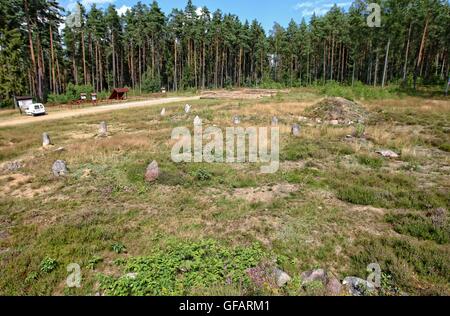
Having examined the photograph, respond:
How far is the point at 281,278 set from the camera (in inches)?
185

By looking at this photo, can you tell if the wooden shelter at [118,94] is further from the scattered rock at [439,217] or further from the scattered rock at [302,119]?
the scattered rock at [439,217]

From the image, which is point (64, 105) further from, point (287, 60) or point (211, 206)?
point (287, 60)

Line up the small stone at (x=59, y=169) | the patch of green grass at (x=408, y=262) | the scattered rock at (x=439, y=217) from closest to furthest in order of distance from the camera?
1. the patch of green grass at (x=408, y=262)
2. the scattered rock at (x=439, y=217)
3. the small stone at (x=59, y=169)

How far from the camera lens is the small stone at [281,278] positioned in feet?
15.2

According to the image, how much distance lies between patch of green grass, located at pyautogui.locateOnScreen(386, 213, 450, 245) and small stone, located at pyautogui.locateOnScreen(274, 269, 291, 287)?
3.32 metres

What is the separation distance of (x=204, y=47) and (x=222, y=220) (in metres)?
60.7

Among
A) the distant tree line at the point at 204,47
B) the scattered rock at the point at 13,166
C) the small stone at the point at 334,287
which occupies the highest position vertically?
the distant tree line at the point at 204,47

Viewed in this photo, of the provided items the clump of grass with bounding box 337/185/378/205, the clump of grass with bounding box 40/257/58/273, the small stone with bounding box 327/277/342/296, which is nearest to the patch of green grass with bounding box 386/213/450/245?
the clump of grass with bounding box 337/185/378/205

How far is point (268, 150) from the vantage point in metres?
Answer: 12.9

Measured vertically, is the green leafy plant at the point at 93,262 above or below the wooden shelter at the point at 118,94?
below

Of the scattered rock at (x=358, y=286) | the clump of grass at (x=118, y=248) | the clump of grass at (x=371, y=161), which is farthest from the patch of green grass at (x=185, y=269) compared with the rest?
the clump of grass at (x=371, y=161)

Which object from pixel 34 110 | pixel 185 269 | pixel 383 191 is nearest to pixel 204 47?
pixel 34 110

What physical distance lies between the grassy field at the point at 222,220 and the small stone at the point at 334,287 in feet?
0.92

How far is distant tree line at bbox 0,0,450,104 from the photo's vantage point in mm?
37812
